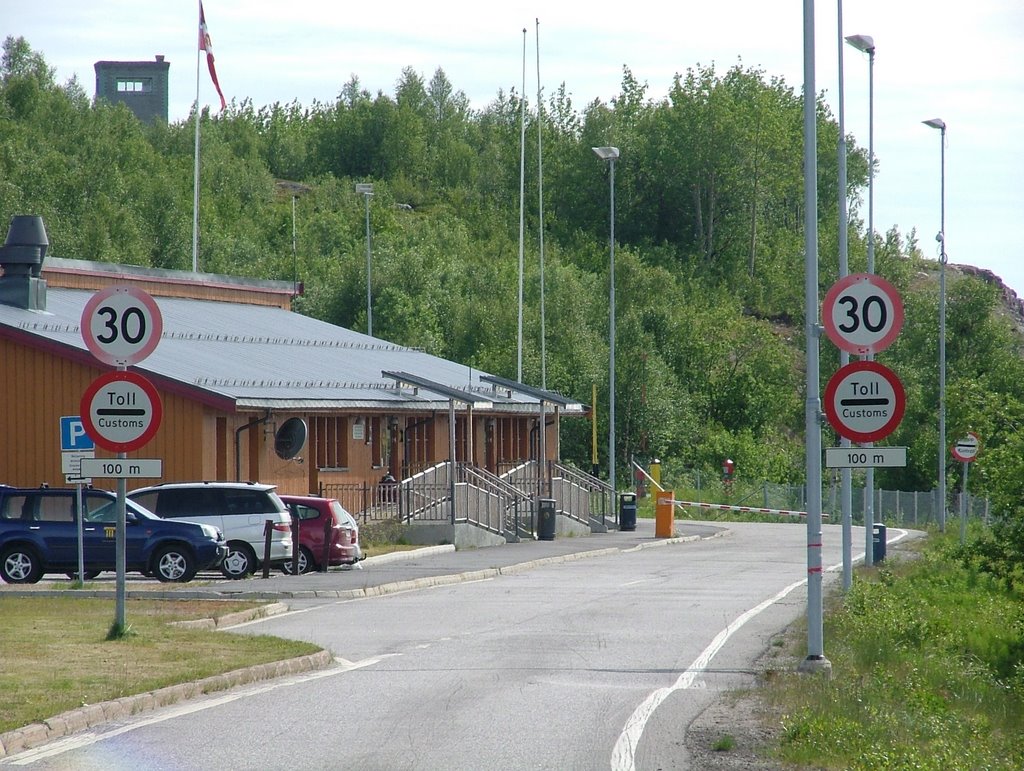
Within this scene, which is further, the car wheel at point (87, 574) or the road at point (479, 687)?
the car wheel at point (87, 574)

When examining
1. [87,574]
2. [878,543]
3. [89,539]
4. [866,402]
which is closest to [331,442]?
[87,574]

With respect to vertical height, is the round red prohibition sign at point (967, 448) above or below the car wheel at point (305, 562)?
above

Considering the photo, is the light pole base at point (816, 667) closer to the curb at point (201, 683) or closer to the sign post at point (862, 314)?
the sign post at point (862, 314)

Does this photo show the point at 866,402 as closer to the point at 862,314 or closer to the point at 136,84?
the point at 862,314

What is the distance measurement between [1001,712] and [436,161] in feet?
404

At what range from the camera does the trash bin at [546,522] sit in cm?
3925

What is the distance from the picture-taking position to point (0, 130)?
90.1 m

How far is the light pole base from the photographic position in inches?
529

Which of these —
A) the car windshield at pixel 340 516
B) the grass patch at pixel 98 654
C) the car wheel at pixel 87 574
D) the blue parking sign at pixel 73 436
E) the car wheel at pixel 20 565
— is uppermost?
the blue parking sign at pixel 73 436

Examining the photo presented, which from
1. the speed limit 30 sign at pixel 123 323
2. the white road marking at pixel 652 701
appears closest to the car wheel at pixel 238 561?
the white road marking at pixel 652 701

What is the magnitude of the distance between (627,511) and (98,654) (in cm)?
3153

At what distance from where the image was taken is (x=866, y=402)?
13.1m

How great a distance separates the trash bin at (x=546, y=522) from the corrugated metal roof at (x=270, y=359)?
125 inches

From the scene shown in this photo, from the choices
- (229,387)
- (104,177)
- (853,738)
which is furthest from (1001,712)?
(104,177)
